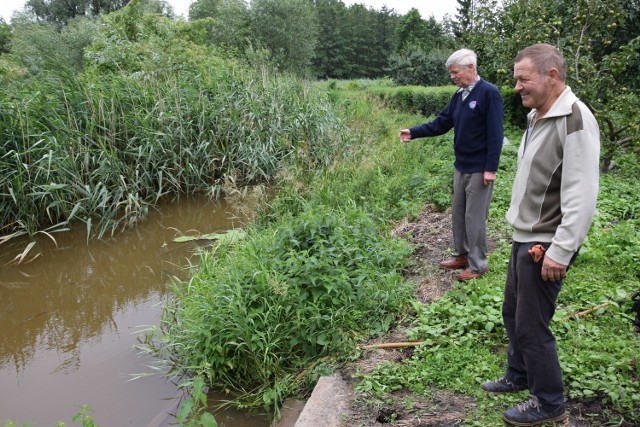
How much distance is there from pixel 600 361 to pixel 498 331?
0.60 m

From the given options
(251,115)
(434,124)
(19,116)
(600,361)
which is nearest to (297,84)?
(251,115)

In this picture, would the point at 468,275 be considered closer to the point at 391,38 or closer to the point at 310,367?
the point at 310,367

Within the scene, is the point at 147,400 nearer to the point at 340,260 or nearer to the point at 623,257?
the point at 340,260

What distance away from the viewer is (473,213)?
364cm

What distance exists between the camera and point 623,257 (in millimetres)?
3707

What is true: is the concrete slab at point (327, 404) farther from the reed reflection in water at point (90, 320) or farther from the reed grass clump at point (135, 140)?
the reed grass clump at point (135, 140)

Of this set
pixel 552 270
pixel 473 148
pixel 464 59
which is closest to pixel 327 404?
pixel 552 270

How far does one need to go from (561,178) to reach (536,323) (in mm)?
Result: 676

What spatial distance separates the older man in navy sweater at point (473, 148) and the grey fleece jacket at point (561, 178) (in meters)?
1.40

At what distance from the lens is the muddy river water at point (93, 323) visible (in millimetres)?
3285

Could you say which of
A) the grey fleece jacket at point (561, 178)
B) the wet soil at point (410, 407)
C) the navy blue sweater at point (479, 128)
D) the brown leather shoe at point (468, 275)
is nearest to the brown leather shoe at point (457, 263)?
the brown leather shoe at point (468, 275)

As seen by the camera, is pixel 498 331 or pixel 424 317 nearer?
pixel 498 331

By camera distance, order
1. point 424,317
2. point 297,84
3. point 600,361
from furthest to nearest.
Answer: point 297,84 < point 424,317 < point 600,361

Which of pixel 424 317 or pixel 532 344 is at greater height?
pixel 532 344
